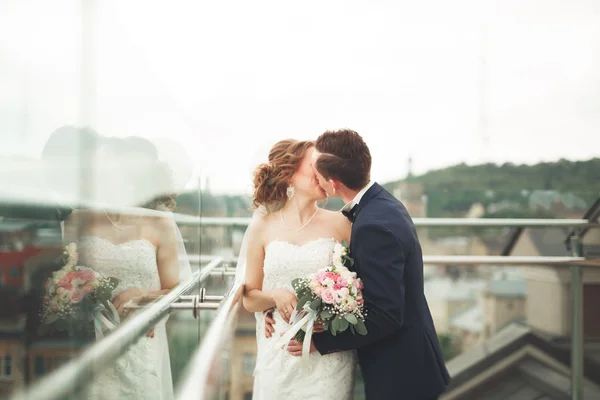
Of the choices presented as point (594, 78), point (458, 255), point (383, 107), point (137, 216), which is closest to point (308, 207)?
point (458, 255)

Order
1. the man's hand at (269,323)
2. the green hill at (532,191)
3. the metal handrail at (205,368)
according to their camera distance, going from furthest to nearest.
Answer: the green hill at (532,191), the man's hand at (269,323), the metal handrail at (205,368)

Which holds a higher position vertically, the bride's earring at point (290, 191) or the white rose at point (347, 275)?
the bride's earring at point (290, 191)

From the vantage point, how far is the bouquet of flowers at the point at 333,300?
1.96 meters

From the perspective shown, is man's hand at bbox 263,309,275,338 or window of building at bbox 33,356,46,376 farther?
man's hand at bbox 263,309,275,338

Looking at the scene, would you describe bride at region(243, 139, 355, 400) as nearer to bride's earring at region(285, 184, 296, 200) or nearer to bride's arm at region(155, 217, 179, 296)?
bride's earring at region(285, 184, 296, 200)

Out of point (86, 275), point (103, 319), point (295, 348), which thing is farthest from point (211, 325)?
point (86, 275)

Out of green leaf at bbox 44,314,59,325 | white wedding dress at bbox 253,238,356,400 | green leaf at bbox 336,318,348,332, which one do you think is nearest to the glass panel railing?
white wedding dress at bbox 253,238,356,400

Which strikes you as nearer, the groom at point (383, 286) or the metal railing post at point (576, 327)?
the groom at point (383, 286)

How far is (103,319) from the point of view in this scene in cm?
68

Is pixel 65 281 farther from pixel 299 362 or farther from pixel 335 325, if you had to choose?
pixel 299 362

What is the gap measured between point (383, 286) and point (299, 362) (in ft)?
2.00

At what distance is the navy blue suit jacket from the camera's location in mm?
1983

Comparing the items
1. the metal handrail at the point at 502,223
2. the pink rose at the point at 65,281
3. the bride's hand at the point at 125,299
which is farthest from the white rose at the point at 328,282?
the pink rose at the point at 65,281

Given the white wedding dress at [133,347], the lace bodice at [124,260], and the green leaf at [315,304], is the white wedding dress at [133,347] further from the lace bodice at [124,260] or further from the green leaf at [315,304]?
the green leaf at [315,304]
